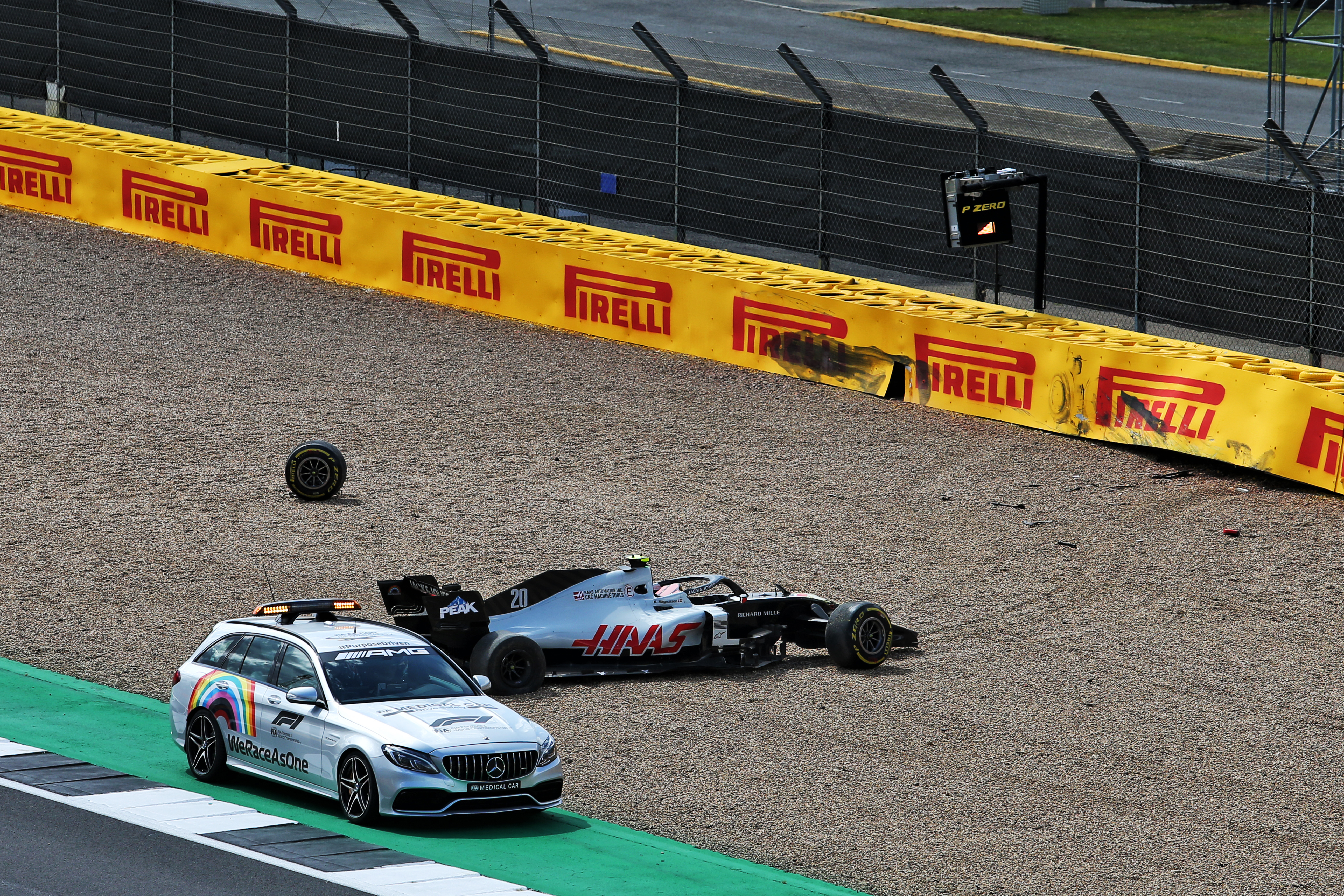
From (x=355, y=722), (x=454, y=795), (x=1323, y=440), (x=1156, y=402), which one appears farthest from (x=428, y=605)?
(x=1323, y=440)

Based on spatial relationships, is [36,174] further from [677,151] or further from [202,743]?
[202,743]

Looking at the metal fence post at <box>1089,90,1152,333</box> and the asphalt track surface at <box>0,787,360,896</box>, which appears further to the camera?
the metal fence post at <box>1089,90,1152,333</box>

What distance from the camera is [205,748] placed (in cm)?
1230

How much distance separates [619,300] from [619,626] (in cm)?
990

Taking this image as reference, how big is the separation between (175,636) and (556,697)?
3204mm

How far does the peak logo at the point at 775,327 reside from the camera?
867 inches

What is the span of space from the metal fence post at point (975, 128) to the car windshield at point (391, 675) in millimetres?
10714

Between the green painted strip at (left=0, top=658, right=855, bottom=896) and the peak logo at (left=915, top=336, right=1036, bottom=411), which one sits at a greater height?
the peak logo at (left=915, top=336, right=1036, bottom=411)

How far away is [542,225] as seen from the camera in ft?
82.3

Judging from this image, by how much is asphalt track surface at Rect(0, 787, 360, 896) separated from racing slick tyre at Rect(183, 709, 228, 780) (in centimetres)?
97

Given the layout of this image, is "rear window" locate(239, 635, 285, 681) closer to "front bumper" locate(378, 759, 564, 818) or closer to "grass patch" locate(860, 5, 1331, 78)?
"front bumper" locate(378, 759, 564, 818)

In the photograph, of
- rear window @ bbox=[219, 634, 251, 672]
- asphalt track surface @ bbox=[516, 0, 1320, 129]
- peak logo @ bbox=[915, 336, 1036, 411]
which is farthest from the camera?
asphalt track surface @ bbox=[516, 0, 1320, 129]

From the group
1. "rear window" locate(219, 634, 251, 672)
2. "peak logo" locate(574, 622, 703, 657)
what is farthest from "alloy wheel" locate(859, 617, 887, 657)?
"rear window" locate(219, 634, 251, 672)

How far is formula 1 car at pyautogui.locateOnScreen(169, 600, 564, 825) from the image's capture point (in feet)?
37.5
